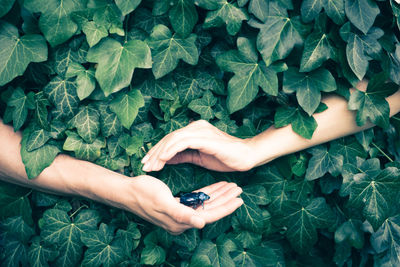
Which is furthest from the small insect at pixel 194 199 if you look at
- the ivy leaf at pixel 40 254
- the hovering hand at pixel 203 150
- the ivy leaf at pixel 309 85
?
the ivy leaf at pixel 40 254

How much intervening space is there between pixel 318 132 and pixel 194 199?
55 cm

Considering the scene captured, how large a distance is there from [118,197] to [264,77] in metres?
0.69

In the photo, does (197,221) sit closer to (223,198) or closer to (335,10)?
(223,198)

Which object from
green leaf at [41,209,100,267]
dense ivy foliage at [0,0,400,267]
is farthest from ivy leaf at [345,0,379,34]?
green leaf at [41,209,100,267]

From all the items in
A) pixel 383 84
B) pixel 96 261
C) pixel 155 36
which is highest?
pixel 155 36

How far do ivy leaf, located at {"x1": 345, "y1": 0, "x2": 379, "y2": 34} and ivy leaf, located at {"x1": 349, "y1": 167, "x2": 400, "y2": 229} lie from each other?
0.57 metres

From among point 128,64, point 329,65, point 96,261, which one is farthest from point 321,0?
point 96,261

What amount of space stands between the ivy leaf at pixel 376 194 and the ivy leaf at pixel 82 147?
1.01m

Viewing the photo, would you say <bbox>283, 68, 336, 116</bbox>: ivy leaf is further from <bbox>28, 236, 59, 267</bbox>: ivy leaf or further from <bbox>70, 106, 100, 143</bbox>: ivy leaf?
<bbox>28, 236, 59, 267</bbox>: ivy leaf

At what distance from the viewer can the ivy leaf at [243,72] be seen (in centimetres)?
114

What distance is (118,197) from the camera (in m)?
1.12

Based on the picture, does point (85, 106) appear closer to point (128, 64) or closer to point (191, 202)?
point (128, 64)

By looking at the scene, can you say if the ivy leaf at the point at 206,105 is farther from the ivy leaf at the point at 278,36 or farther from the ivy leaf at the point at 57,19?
the ivy leaf at the point at 57,19

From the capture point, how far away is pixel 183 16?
1.09m
